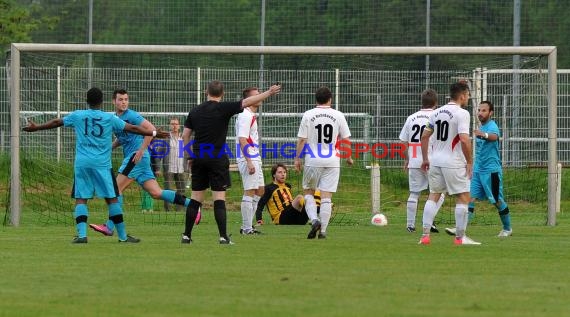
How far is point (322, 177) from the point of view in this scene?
650 inches

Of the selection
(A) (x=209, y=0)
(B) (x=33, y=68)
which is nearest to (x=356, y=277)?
(B) (x=33, y=68)

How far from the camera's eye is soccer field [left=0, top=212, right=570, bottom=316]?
354 inches

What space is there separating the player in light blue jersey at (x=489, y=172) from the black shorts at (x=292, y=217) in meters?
3.48

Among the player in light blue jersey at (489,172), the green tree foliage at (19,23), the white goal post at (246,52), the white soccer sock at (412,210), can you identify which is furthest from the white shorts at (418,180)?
the green tree foliage at (19,23)

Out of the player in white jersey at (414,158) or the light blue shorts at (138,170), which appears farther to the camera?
the player in white jersey at (414,158)

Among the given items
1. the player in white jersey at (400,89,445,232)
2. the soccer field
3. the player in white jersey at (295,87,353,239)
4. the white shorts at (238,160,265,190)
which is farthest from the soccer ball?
the player in white jersey at (295,87,353,239)

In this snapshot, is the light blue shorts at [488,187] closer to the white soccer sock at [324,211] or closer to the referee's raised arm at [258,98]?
the white soccer sock at [324,211]

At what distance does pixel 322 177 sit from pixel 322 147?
41 cm

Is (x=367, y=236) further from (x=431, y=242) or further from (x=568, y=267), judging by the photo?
(x=568, y=267)

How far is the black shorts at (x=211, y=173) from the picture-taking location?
585 inches

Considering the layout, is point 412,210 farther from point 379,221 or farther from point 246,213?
point 246,213

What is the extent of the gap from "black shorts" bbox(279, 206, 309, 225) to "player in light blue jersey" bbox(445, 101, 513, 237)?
348cm

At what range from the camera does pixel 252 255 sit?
13305 millimetres

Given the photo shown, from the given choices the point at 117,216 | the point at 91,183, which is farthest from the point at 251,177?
the point at 91,183
